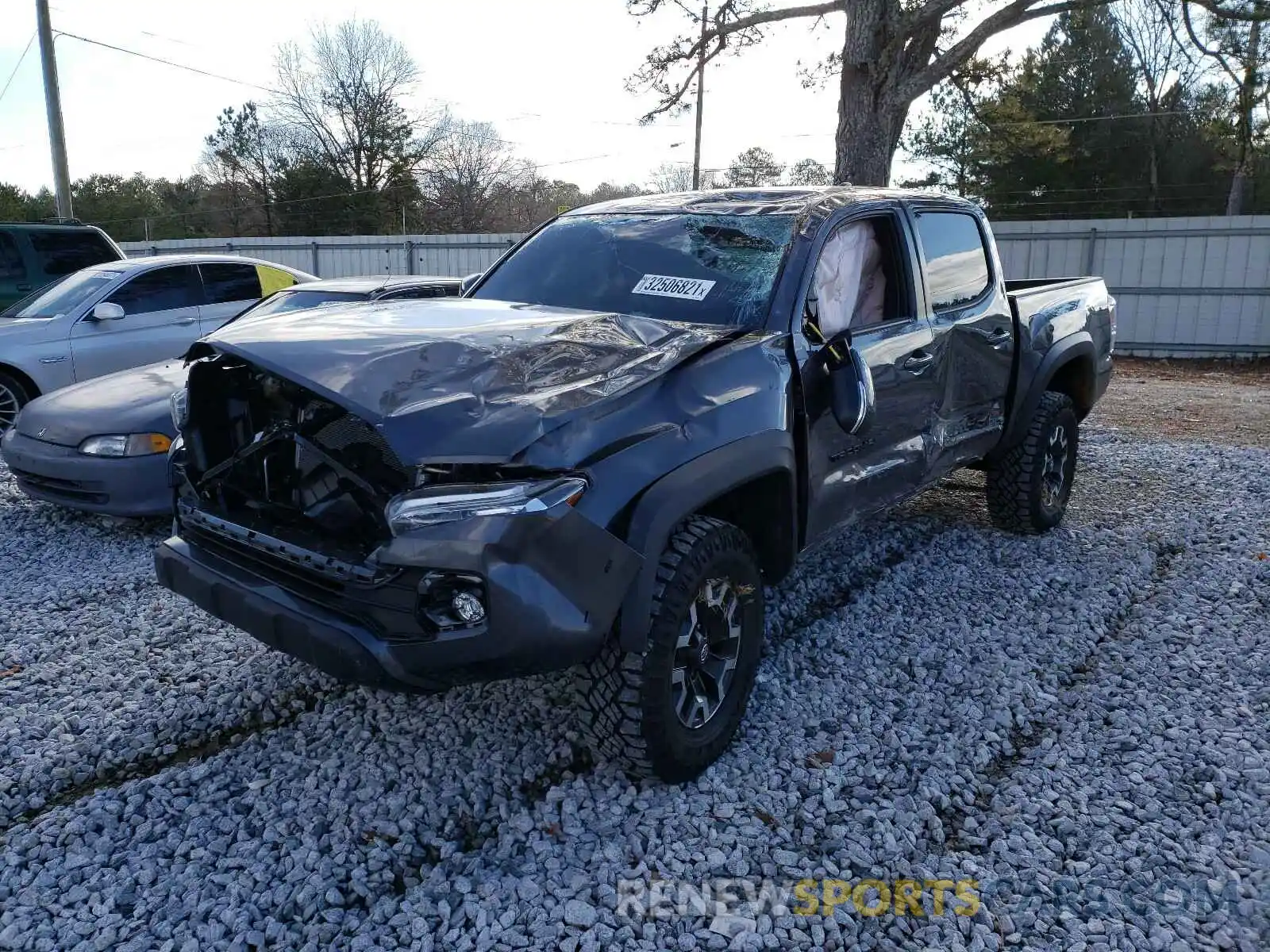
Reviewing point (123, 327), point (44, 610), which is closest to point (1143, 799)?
point (44, 610)

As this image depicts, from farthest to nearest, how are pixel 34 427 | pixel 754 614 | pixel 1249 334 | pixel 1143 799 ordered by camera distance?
1. pixel 1249 334
2. pixel 34 427
3. pixel 754 614
4. pixel 1143 799

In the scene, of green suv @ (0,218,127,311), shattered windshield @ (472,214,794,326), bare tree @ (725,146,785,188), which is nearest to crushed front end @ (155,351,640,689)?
shattered windshield @ (472,214,794,326)

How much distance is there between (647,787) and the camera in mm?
2998

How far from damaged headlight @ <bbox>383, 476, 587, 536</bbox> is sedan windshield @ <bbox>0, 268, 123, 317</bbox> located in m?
6.76

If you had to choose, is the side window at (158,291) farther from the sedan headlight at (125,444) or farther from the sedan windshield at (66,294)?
the sedan headlight at (125,444)

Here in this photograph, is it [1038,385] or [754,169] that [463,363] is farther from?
[754,169]

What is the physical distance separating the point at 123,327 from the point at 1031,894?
25.7ft

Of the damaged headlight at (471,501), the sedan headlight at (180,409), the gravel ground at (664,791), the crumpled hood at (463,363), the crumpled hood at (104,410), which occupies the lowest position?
the gravel ground at (664,791)

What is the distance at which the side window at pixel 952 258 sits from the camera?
4426 mm

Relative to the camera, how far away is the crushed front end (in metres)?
2.44

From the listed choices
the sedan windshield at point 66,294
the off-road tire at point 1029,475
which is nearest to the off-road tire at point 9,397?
the sedan windshield at point 66,294

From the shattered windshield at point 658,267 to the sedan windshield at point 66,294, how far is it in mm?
5271

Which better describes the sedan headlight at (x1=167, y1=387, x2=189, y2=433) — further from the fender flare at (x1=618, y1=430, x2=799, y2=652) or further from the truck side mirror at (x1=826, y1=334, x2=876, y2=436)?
the truck side mirror at (x1=826, y1=334, x2=876, y2=436)

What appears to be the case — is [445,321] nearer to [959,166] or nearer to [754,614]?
[754,614]
